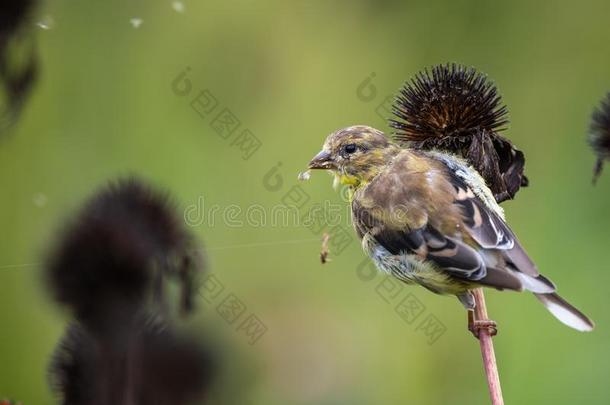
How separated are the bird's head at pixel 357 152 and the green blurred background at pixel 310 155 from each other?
0.90m

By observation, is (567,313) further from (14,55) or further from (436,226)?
(14,55)

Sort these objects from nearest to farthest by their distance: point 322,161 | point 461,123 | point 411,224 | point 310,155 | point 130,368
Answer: point 130,368 → point 411,224 → point 461,123 → point 322,161 → point 310,155

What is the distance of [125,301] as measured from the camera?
5.20 feet

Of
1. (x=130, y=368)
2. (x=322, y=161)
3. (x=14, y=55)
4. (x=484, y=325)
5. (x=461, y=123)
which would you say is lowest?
(x=130, y=368)

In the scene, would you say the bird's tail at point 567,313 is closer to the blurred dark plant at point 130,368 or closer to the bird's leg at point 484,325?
the bird's leg at point 484,325

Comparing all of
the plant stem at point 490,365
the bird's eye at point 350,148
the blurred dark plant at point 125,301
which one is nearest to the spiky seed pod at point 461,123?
the bird's eye at point 350,148

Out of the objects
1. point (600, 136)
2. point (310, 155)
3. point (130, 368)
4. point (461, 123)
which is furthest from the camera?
point (310, 155)

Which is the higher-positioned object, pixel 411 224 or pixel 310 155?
pixel 310 155

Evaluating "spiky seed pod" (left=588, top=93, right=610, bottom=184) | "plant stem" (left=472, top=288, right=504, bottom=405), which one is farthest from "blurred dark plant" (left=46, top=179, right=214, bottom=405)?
"spiky seed pod" (left=588, top=93, right=610, bottom=184)

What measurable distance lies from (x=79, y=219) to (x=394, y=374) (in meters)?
2.34

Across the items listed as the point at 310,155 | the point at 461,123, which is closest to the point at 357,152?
the point at 461,123

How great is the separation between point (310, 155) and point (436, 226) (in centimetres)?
174

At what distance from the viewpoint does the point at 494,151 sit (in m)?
2.62

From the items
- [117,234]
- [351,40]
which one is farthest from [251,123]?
[117,234]
